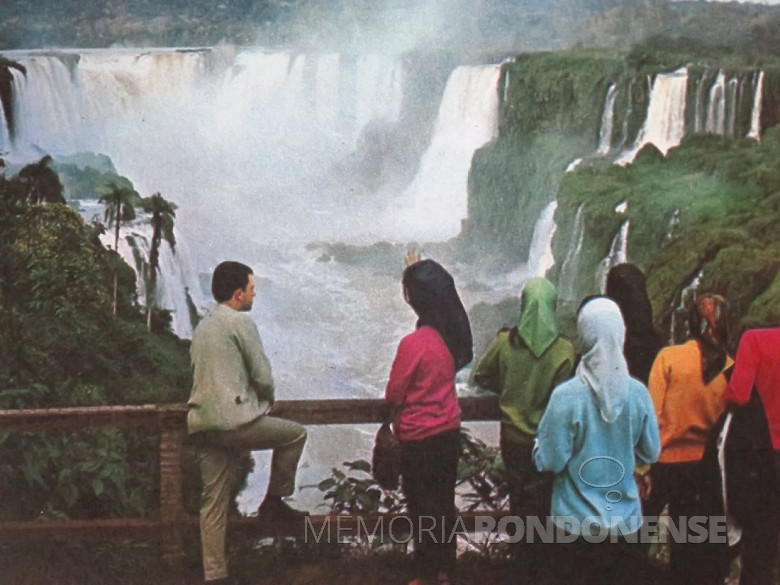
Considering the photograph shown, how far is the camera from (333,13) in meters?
5.03

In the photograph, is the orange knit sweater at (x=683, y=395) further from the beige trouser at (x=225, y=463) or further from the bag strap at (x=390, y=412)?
the beige trouser at (x=225, y=463)

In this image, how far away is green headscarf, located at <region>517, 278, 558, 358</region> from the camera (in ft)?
12.3

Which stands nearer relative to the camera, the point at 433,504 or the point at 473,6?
the point at 433,504

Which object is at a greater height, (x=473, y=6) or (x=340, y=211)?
(x=473, y=6)

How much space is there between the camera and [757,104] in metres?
4.94

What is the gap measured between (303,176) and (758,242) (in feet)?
6.87

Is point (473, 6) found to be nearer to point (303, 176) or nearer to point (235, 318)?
point (303, 176)

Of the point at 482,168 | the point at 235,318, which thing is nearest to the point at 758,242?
the point at 482,168

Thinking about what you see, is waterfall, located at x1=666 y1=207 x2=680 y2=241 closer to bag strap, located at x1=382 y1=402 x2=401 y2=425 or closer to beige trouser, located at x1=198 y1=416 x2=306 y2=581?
bag strap, located at x1=382 y1=402 x2=401 y2=425

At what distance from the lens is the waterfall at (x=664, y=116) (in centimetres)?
502

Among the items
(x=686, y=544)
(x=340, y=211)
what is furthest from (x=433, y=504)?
(x=340, y=211)

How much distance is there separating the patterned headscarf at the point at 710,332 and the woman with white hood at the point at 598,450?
1.84 ft

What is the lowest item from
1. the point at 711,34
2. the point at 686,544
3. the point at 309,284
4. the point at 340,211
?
the point at 686,544

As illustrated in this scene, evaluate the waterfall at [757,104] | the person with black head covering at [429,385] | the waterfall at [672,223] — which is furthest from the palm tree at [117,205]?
the waterfall at [757,104]
